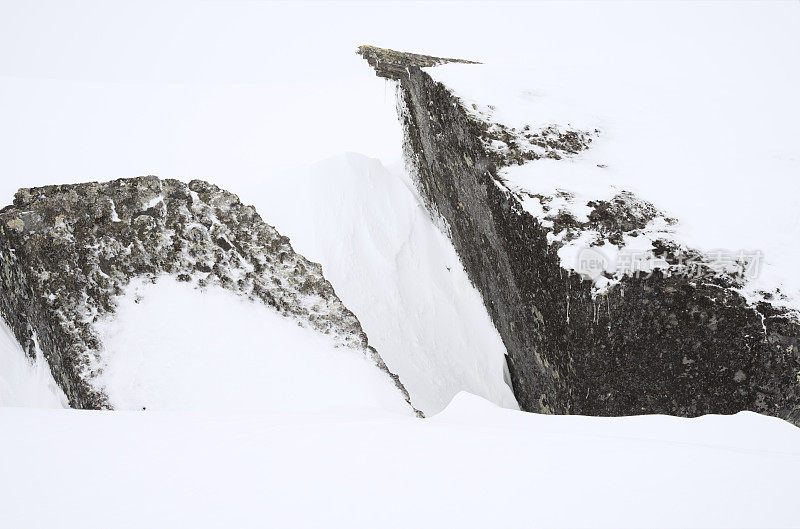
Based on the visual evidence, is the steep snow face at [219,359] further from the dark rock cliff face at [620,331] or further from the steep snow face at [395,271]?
the steep snow face at [395,271]

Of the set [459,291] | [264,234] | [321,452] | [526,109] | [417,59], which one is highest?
[417,59]

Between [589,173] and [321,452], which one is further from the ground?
[589,173]

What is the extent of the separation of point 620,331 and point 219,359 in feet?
9.08

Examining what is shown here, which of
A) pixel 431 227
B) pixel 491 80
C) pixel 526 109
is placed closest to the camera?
pixel 526 109

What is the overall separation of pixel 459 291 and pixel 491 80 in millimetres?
2275

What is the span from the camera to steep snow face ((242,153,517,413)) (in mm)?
6355

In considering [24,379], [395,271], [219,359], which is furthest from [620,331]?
[24,379]

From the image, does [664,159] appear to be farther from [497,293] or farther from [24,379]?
[24,379]

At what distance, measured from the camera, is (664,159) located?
17.2 ft

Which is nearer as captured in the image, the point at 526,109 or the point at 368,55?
the point at 526,109

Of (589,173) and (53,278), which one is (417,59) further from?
(53,278)

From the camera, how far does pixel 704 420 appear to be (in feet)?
8.87

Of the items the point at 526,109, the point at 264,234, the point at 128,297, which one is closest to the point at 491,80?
the point at 526,109

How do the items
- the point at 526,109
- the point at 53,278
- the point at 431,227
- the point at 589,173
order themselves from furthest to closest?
the point at 431,227
the point at 526,109
the point at 589,173
the point at 53,278
